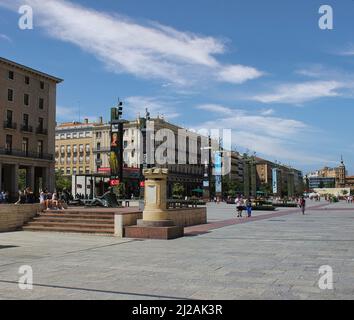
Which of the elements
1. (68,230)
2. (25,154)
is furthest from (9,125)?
(68,230)

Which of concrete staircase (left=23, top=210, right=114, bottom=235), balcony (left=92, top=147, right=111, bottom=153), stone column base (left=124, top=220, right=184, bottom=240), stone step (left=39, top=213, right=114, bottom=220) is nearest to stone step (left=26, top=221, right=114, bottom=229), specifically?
concrete staircase (left=23, top=210, right=114, bottom=235)

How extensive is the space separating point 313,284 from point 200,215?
16382 millimetres

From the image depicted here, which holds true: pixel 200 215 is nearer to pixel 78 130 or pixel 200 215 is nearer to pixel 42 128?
pixel 42 128

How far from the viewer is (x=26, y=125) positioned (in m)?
60.4

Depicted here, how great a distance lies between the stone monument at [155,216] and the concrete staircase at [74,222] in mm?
1410

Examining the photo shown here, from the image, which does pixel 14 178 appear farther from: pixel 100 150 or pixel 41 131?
Result: pixel 100 150

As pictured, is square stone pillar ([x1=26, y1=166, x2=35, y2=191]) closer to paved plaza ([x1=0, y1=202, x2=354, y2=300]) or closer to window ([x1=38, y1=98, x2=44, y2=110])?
window ([x1=38, y1=98, x2=44, y2=110])

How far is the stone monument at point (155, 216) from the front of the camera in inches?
648

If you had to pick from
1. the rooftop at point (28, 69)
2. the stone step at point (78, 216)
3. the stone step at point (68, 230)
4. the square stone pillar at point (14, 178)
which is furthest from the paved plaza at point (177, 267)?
the rooftop at point (28, 69)

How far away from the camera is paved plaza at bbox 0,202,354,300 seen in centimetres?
729

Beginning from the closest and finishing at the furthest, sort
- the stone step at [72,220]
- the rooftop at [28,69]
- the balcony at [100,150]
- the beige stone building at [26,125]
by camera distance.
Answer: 1. the stone step at [72,220]
2. the rooftop at [28,69]
3. the beige stone building at [26,125]
4. the balcony at [100,150]

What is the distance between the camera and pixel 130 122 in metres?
103

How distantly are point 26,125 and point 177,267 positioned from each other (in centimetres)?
5480

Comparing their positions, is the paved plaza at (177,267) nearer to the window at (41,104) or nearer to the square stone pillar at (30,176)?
the square stone pillar at (30,176)
